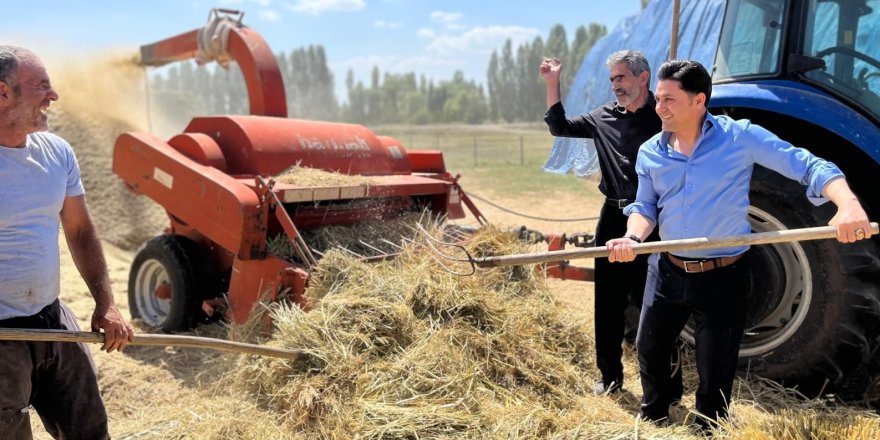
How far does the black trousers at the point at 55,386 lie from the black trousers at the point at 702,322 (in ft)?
7.21

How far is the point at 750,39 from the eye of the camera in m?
3.79

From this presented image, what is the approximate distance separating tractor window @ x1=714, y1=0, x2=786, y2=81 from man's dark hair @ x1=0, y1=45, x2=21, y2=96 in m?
3.43

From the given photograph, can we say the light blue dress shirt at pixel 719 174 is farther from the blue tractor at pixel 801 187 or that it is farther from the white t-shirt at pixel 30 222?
the white t-shirt at pixel 30 222

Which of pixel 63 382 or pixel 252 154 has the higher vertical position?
pixel 252 154

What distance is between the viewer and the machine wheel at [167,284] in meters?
4.73

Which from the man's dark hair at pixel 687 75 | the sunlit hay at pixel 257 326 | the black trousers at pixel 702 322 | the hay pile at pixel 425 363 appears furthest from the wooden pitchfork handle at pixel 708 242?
the sunlit hay at pixel 257 326

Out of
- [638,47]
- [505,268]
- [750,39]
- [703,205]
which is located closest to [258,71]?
[505,268]

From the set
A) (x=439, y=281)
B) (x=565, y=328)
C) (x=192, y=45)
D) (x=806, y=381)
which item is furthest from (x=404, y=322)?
(x=192, y=45)

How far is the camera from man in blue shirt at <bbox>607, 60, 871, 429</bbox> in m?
2.55

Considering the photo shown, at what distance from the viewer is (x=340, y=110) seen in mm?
96375

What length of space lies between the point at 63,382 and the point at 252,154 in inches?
102

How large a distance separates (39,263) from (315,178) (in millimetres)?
2470

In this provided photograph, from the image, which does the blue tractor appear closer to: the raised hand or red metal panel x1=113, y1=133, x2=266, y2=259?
the raised hand

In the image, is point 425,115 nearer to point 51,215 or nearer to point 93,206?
point 93,206
